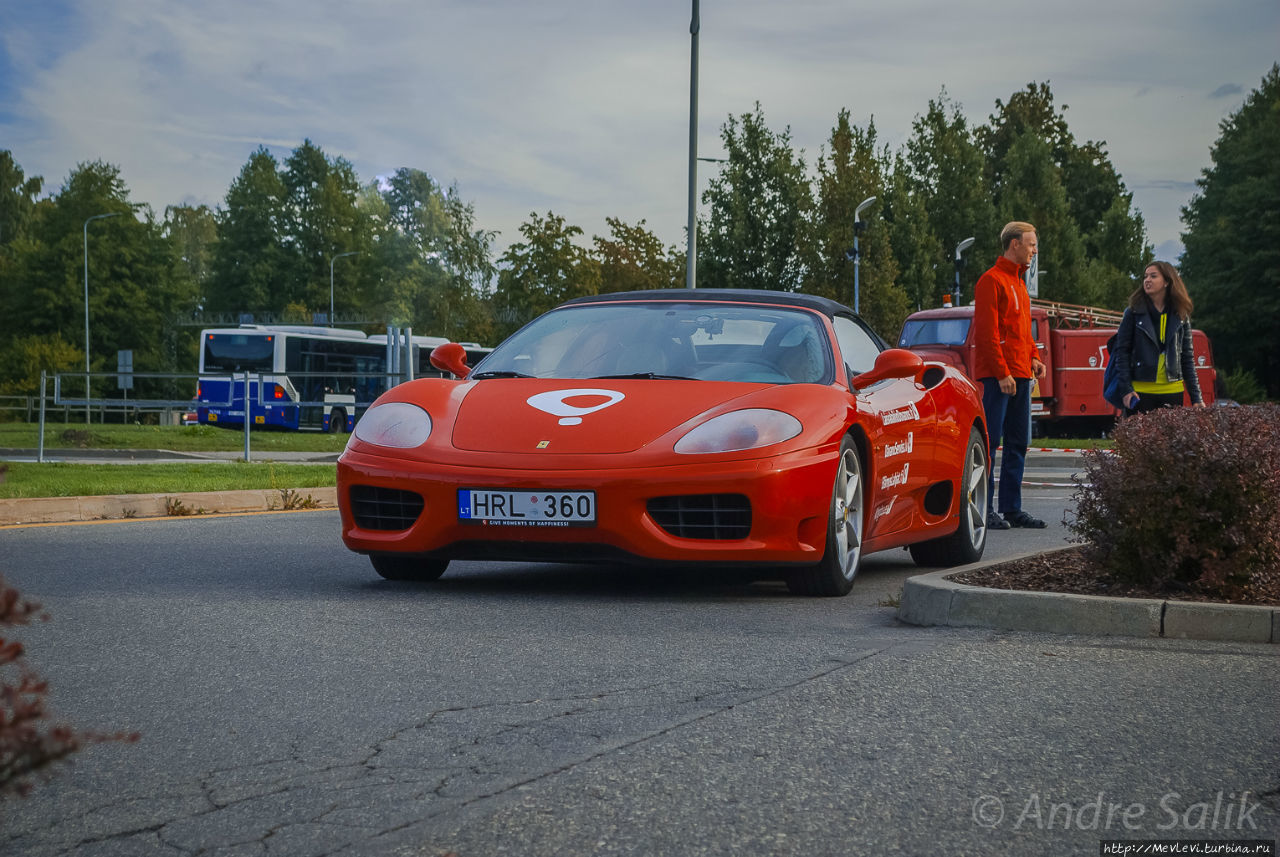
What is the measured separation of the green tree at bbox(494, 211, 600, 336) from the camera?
167 feet

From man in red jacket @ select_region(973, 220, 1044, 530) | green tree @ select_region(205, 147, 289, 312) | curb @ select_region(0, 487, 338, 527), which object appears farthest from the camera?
green tree @ select_region(205, 147, 289, 312)

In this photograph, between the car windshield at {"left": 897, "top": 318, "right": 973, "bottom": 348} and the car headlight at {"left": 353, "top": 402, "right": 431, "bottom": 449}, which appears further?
the car windshield at {"left": 897, "top": 318, "right": 973, "bottom": 348}

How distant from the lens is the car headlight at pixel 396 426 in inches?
267

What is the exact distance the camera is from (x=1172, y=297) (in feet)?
33.1

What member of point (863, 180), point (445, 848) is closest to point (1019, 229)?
point (445, 848)

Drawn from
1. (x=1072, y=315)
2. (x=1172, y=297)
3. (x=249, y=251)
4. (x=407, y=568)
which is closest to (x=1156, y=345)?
(x=1172, y=297)

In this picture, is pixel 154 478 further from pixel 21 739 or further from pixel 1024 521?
pixel 21 739

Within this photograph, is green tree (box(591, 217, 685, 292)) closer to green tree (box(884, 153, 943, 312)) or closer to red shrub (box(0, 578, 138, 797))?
green tree (box(884, 153, 943, 312))

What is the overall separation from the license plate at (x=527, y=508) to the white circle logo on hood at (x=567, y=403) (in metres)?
0.39

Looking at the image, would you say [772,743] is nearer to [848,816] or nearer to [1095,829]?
[848,816]

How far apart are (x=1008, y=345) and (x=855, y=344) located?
8.24 feet

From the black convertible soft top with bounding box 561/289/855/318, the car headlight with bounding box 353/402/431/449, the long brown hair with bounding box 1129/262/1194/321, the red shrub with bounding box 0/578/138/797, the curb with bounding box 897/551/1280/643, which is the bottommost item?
the curb with bounding box 897/551/1280/643

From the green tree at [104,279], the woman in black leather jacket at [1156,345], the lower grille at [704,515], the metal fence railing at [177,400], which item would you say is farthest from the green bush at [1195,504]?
the green tree at [104,279]

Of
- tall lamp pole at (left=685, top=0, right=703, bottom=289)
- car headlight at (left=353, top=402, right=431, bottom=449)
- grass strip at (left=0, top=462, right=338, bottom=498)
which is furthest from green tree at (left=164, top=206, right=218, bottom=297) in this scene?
car headlight at (left=353, top=402, right=431, bottom=449)
